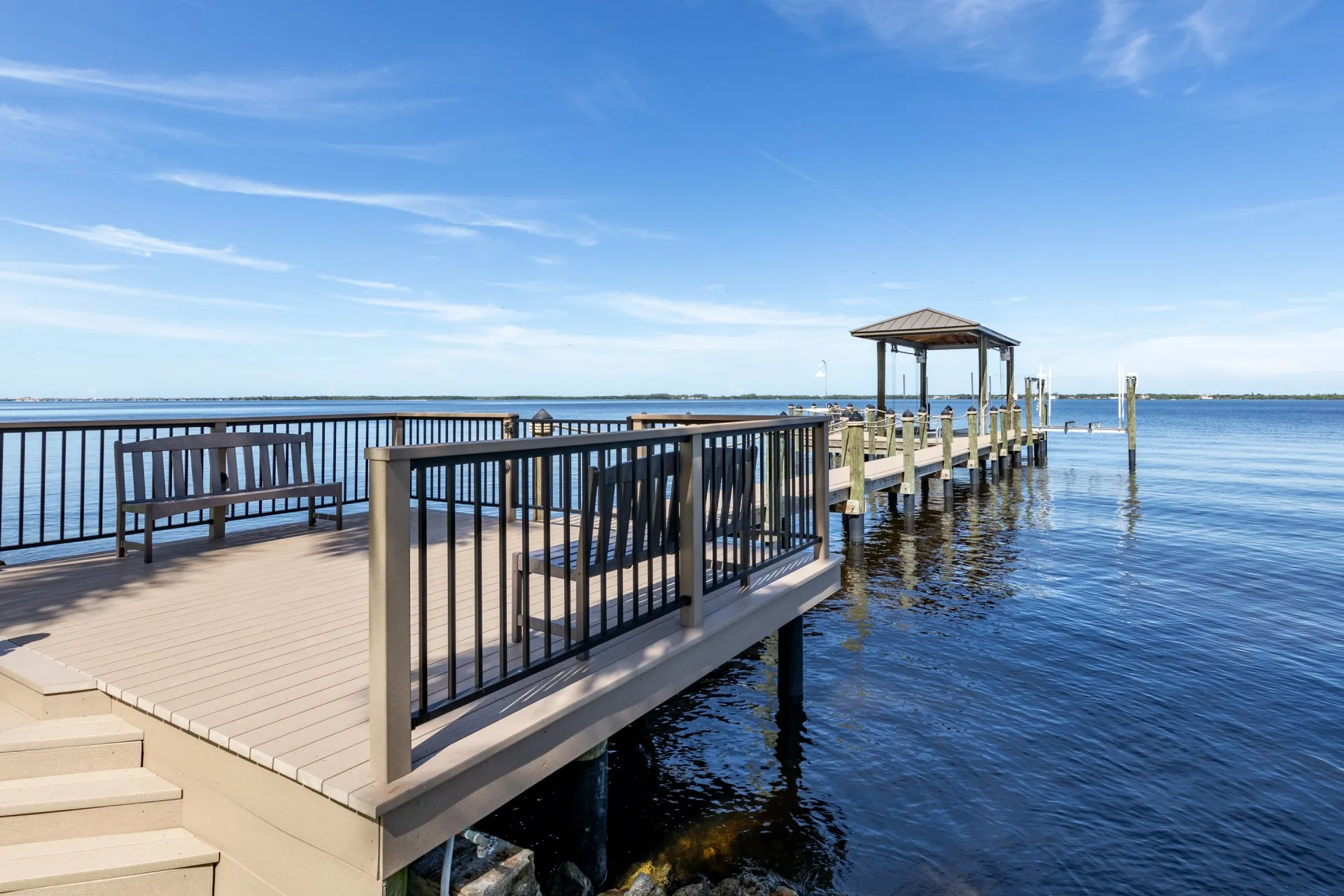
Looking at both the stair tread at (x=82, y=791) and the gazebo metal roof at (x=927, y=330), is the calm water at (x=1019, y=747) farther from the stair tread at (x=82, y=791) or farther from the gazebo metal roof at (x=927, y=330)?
the gazebo metal roof at (x=927, y=330)

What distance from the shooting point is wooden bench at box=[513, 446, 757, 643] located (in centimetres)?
306

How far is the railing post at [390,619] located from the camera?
6.73 ft

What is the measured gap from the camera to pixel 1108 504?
19047 mm

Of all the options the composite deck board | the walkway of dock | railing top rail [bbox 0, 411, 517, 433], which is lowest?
the composite deck board

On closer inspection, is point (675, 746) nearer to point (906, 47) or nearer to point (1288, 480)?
point (906, 47)

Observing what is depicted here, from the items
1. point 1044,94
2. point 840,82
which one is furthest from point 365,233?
point 1044,94

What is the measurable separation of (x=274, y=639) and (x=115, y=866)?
1.32 m

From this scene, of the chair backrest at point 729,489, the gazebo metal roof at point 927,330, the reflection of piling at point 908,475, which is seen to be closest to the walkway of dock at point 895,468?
the reflection of piling at point 908,475

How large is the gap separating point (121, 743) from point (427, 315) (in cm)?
4598

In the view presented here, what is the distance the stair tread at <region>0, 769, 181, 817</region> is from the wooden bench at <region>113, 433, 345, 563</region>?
3002 mm

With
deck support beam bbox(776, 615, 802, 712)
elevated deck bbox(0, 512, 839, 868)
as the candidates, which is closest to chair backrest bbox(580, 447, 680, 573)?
elevated deck bbox(0, 512, 839, 868)

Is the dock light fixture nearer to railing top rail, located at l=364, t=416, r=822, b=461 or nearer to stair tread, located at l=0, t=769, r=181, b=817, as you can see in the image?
railing top rail, located at l=364, t=416, r=822, b=461

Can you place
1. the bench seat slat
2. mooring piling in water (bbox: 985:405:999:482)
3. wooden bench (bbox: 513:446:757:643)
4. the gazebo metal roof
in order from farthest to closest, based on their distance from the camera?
mooring piling in water (bbox: 985:405:999:482)
the gazebo metal roof
the bench seat slat
wooden bench (bbox: 513:446:757:643)

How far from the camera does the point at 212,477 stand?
6.37m
